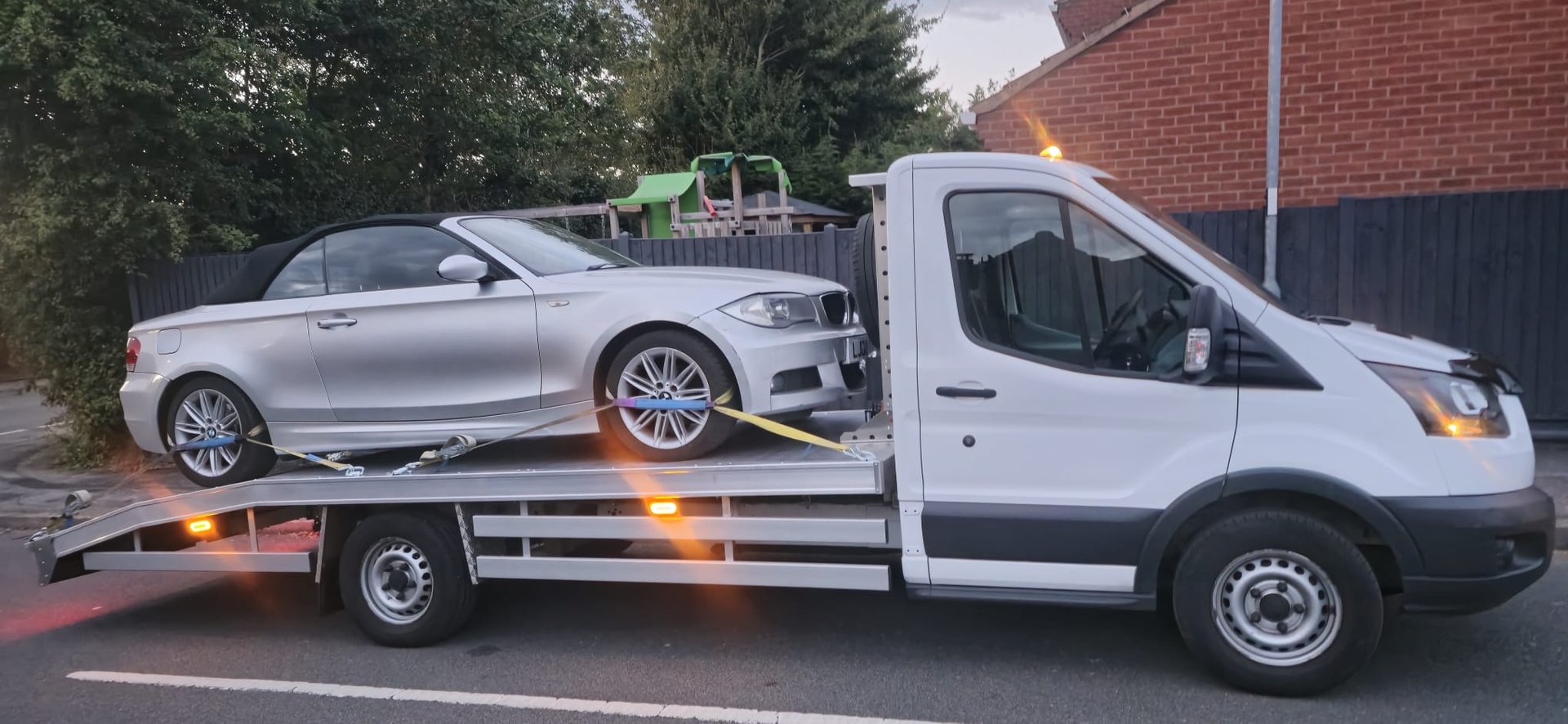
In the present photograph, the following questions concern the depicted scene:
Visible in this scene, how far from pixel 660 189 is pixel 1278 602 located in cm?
1103

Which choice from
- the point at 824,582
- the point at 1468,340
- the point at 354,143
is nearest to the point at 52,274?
the point at 354,143

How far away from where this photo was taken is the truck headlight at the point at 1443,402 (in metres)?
4.15

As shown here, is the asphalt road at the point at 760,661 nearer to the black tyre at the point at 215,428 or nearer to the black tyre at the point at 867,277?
the black tyre at the point at 215,428

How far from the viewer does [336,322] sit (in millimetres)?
5883

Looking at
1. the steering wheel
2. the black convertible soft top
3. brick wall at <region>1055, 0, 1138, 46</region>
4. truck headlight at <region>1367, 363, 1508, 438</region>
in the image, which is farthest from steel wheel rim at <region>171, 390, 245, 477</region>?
brick wall at <region>1055, 0, 1138, 46</region>

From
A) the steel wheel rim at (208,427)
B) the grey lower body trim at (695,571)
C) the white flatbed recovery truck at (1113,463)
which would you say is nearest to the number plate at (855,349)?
the white flatbed recovery truck at (1113,463)

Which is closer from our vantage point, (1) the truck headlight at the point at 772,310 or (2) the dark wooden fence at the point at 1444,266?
(1) the truck headlight at the point at 772,310

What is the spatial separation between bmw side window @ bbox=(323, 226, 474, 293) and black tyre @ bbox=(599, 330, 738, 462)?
1.25 meters

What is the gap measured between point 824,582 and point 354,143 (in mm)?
11059

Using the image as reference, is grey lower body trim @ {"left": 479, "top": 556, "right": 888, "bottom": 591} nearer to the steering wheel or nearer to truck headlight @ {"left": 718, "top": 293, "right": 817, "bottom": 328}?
truck headlight @ {"left": 718, "top": 293, "right": 817, "bottom": 328}

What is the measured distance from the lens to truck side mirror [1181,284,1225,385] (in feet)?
13.8

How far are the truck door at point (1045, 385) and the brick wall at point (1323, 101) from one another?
5648 millimetres

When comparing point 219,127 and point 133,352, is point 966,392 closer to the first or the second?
point 133,352

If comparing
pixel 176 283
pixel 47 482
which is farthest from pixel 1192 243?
pixel 47 482
